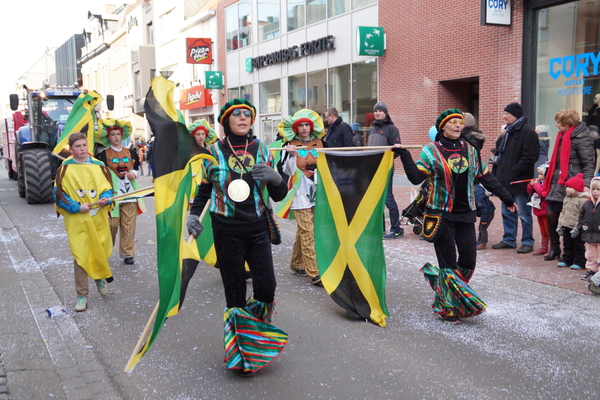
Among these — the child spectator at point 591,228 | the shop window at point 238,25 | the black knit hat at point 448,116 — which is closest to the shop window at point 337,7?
the shop window at point 238,25

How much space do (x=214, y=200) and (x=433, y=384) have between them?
193 centimetres

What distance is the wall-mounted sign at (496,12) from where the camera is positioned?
13.1 m

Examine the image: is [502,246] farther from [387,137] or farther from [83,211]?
[83,211]

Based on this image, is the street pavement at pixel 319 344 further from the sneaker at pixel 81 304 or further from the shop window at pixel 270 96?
the shop window at pixel 270 96

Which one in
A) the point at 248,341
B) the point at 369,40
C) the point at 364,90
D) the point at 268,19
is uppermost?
the point at 268,19

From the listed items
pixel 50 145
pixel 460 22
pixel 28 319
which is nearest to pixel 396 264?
pixel 28 319

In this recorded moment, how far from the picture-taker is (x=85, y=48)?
59.0 m

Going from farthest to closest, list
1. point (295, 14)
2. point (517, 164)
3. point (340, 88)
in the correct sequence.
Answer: point (295, 14), point (340, 88), point (517, 164)

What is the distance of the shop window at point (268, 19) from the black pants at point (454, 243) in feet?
65.9

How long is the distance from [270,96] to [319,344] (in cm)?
2113

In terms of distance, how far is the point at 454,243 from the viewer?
511 centimetres

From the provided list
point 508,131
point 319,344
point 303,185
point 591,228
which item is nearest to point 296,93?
point 508,131

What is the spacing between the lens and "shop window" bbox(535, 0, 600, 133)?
39.7 ft

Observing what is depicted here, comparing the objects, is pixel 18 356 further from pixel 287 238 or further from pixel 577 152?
pixel 577 152
